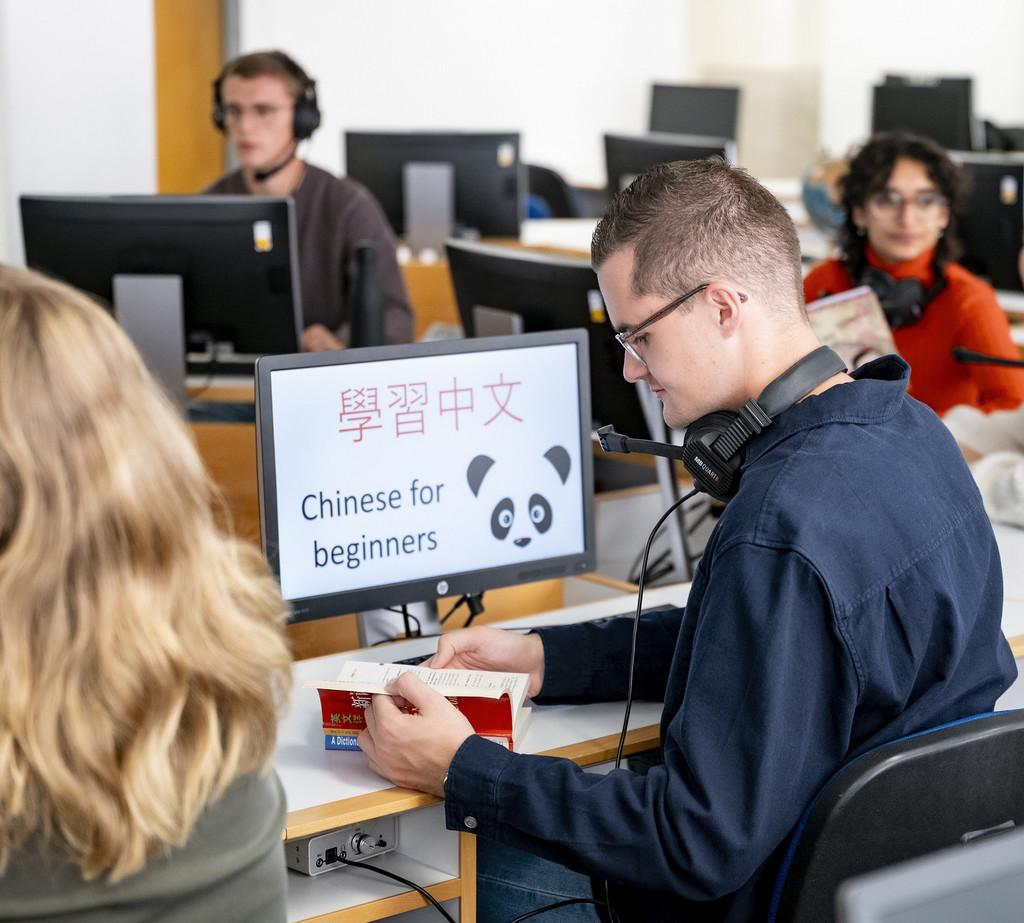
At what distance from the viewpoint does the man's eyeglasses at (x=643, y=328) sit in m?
1.38

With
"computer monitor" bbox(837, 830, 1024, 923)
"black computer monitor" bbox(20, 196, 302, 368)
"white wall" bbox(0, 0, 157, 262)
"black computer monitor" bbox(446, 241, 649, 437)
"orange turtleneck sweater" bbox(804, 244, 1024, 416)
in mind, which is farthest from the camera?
"white wall" bbox(0, 0, 157, 262)

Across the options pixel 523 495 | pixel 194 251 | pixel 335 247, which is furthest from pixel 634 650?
pixel 335 247

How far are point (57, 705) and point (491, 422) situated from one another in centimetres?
101

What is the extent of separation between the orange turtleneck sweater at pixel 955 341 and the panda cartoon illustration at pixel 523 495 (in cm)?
139

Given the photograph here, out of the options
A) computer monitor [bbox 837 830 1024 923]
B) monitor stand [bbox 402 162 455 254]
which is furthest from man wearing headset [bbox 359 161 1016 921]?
monitor stand [bbox 402 162 455 254]

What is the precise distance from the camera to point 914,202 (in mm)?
3102

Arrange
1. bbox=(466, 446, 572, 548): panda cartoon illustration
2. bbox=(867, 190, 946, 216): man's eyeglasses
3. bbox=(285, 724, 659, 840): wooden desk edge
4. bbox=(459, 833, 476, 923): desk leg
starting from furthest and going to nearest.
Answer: bbox=(867, 190, 946, 216): man's eyeglasses → bbox=(466, 446, 572, 548): panda cartoon illustration → bbox=(459, 833, 476, 923): desk leg → bbox=(285, 724, 659, 840): wooden desk edge

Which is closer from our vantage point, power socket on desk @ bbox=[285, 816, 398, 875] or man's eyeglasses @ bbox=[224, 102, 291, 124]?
power socket on desk @ bbox=[285, 816, 398, 875]

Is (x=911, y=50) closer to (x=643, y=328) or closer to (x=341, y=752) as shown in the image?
(x=643, y=328)

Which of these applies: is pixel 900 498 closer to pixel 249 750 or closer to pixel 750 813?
pixel 750 813

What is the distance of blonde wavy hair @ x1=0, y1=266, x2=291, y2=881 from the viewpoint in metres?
0.87

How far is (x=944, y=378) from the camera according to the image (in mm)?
3055

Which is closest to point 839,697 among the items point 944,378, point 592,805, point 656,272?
point 592,805

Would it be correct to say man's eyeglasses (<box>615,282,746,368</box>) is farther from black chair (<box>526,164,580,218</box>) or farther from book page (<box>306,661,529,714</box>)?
black chair (<box>526,164,580,218</box>)
